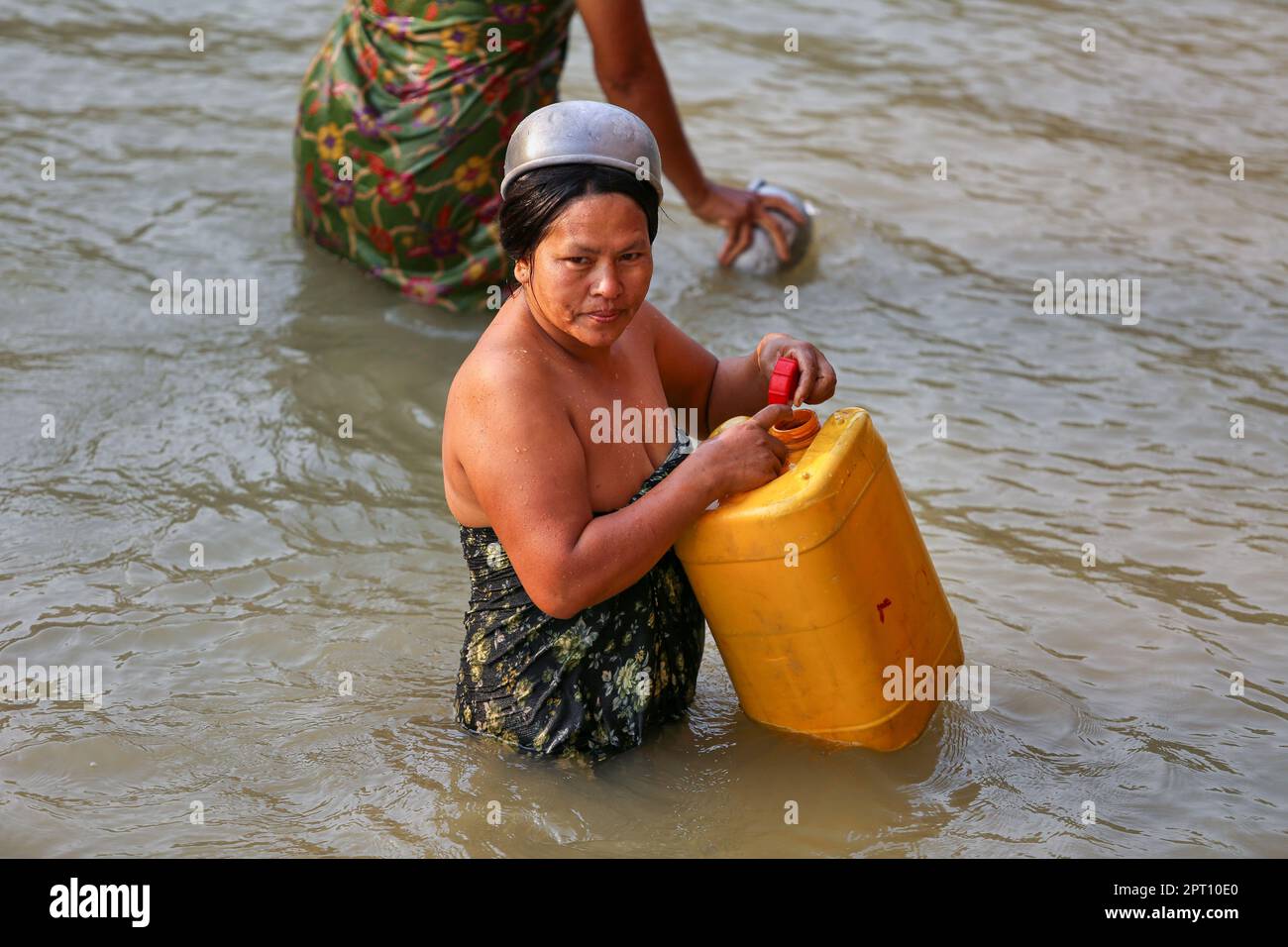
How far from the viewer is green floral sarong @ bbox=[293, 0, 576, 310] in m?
4.30

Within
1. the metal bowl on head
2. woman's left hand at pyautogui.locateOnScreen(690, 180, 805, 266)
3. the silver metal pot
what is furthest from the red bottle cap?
the silver metal pot

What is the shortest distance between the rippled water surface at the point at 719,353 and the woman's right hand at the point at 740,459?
1.89 feet

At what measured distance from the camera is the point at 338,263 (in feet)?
16.2

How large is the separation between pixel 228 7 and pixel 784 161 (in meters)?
3.10

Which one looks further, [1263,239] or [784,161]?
[784,161]

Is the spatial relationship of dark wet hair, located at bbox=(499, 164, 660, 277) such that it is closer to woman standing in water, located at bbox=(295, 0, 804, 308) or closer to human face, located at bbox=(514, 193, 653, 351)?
human face, located at bbox=(514, 193, 653, 351)

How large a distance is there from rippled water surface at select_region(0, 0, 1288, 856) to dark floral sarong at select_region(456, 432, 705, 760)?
11 cm

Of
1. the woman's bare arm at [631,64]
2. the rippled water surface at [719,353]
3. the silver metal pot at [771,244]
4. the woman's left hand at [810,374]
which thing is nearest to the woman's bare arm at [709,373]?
the woman's left hand at [810,374]

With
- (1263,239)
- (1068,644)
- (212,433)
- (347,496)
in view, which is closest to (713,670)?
(1068,644)

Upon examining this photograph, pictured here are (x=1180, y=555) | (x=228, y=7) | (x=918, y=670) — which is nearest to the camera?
(x=918, y=670)

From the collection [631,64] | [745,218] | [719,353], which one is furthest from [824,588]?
[745,218]

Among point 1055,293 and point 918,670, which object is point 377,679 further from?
point 1055,293

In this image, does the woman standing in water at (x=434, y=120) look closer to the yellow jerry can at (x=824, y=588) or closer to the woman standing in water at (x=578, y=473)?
the woman standing in water at (x=578, y=473)

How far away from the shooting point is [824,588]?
245 centimetres
